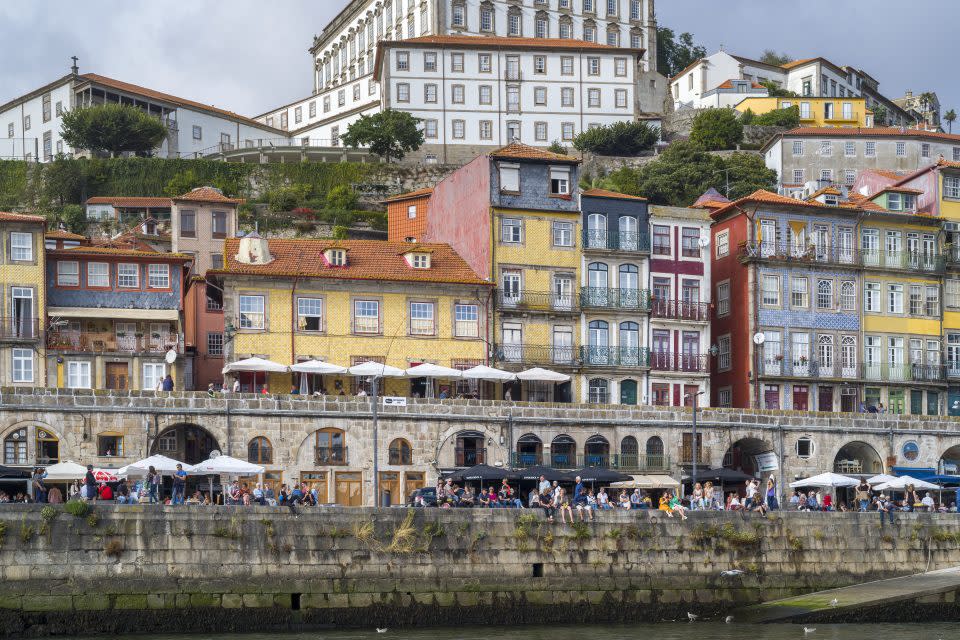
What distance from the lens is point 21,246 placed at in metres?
54.2

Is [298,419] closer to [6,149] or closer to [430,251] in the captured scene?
[430,251]

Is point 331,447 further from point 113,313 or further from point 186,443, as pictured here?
point 113,313

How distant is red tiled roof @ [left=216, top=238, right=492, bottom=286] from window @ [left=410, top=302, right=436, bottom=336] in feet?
3.24

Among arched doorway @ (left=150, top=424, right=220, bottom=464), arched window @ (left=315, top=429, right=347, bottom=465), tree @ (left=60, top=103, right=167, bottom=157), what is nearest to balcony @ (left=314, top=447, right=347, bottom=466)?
arched window @ (left=315, top=429, right=347, bottom=465)

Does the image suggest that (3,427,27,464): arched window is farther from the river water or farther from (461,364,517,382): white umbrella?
(461,364,517,382): white umbrella

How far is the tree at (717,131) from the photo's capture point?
98875mm

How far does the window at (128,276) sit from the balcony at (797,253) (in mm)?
24106

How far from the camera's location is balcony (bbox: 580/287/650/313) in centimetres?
5800

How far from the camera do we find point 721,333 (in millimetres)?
62562

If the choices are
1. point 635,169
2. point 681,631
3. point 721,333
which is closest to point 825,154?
point 635,169

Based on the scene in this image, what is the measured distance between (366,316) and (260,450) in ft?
26.3

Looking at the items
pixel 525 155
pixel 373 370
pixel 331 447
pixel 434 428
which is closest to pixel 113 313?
pixel 373 370

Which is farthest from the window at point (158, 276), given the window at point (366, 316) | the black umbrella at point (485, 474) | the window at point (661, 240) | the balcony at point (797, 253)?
the balcony at point (797, 253)

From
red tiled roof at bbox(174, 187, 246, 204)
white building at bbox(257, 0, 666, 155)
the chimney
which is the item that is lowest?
the chimney
